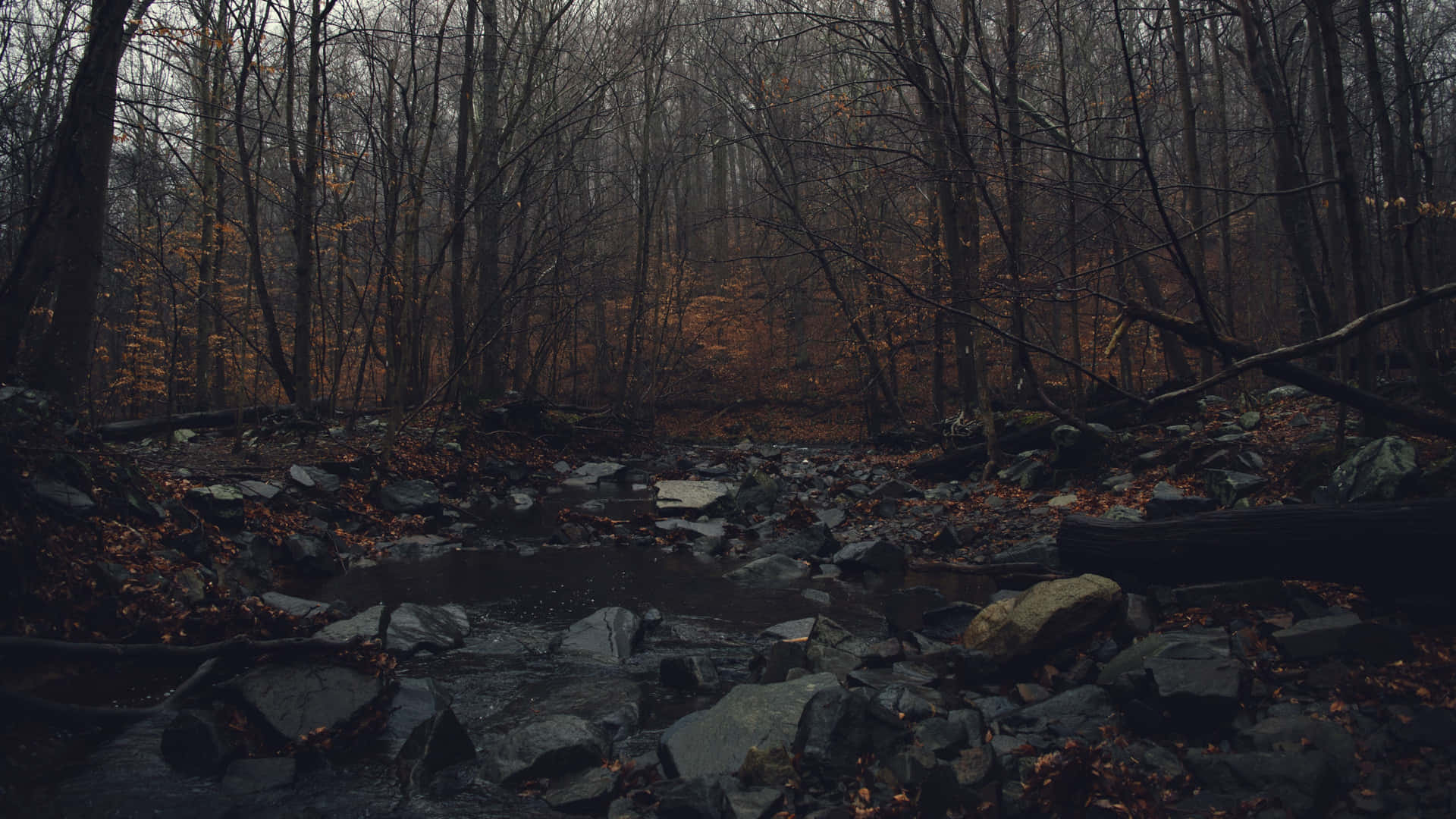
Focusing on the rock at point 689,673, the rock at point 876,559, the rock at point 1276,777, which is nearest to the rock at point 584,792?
the rock at point 689,673

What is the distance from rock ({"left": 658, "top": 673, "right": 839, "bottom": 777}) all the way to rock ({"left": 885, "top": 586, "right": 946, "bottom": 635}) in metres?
1.43

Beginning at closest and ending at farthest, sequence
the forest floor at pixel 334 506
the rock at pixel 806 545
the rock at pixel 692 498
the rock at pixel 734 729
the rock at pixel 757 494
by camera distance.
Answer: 1. the rock at pixel 734 729
2. the forest floor at pixel 334 506
3. the rock at pixel 806 545
4. the rock at pixel 692 498
5. the rock at pixel 757 494

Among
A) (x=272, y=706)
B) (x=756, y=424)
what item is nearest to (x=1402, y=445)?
(x=272, y=706)

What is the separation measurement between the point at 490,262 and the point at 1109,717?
11.6 meters

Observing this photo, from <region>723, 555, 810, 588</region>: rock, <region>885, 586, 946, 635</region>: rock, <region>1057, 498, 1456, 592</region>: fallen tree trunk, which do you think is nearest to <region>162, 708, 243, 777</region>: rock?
<region>885, 586, 946, 635</region>: rock

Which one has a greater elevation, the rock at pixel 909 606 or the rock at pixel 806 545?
the rock at pixel 806 545

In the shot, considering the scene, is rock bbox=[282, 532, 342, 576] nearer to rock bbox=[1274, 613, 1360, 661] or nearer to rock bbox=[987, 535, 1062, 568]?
rock bbox=[987, 535, 1062, 568]

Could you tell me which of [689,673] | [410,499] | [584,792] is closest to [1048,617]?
[689,673]

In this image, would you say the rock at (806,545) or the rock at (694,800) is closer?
the rock at (694,800)

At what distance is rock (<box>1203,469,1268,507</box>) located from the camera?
6031mm

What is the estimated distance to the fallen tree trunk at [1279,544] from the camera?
3551 millimetres

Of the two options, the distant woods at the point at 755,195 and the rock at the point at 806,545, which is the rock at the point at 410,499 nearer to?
the distant woods at the point at 755,195

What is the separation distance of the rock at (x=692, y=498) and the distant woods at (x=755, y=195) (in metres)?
2.85

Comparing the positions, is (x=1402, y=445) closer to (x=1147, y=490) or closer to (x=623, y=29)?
(x=1147, y=490)
